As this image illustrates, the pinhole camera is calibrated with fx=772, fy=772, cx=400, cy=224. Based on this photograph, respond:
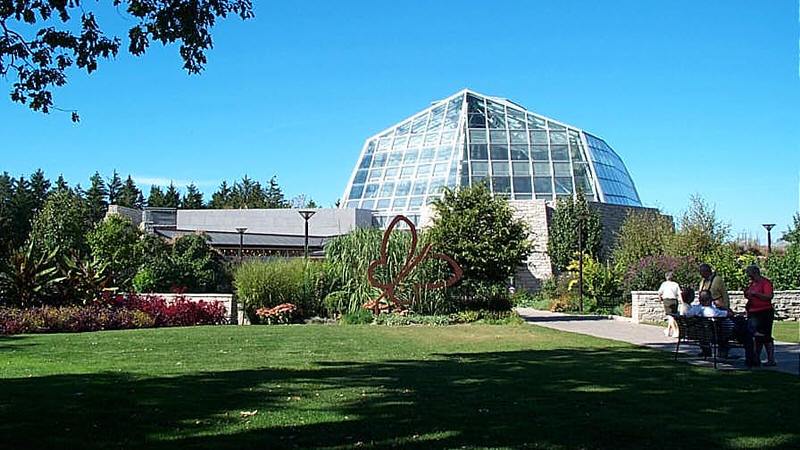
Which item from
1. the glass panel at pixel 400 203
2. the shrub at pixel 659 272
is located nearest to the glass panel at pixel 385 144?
the glass panel at pixel 400 203

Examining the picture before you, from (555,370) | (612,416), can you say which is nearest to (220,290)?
(555,370)

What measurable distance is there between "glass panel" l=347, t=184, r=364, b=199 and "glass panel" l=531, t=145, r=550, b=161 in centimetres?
1072

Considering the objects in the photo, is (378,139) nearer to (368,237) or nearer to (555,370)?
(368,237)

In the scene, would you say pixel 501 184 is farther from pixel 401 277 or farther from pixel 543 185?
pixel 401 277

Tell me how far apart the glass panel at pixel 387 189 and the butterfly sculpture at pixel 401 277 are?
22.8m

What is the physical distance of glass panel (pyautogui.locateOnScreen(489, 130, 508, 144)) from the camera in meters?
46.1

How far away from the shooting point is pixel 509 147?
45.6m

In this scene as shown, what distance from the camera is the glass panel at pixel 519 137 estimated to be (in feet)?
151

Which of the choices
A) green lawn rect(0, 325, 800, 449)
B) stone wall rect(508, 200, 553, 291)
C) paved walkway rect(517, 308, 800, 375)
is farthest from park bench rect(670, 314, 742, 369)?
stone wall rect(508, 200, 553, 291)

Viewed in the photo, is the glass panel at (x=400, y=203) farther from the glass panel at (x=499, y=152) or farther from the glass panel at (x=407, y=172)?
the glass panel at (x=499, y=152)

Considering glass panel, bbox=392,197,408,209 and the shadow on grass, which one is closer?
the shadow on grass

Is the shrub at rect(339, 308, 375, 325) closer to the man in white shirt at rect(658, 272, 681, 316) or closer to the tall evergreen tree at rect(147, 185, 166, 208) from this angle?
the man in white shirt at rect(658, 272, 681, 316)

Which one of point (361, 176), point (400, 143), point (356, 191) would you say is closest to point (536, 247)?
point (356, 191)

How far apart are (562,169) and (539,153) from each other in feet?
5.67
